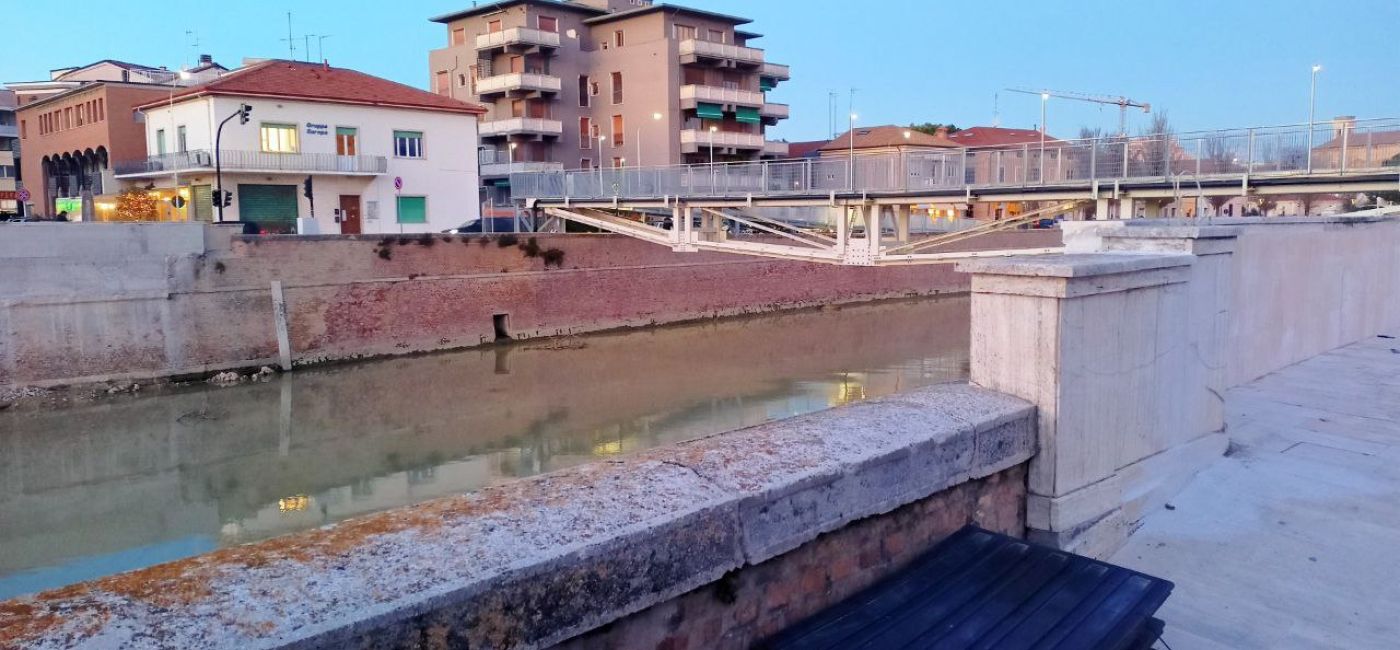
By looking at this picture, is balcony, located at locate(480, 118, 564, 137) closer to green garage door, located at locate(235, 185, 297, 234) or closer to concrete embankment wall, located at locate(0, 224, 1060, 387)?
green garage door, located at locate(235, 185, 297, 234)

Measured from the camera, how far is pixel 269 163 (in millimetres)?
33625

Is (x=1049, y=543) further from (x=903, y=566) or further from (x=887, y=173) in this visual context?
(x=887, y=173)

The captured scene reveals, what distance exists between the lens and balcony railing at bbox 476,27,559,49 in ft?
163

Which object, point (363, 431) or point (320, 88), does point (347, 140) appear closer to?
point (320, 88)

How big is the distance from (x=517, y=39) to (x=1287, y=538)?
1954 inches

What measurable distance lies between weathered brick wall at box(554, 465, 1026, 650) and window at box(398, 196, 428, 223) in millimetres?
35763

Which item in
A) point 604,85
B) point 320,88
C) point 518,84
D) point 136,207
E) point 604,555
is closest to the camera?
point 604,555

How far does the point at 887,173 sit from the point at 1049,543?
20592 mm

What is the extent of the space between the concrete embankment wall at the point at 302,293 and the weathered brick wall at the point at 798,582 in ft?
76.4

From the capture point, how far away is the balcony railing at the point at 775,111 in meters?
54.8

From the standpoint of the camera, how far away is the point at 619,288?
109 ft

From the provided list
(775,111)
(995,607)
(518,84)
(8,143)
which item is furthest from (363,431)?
(8,143)

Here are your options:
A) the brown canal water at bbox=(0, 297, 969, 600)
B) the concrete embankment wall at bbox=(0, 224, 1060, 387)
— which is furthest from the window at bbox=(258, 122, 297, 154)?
the brown canal water at bbox=(0, 297, 969, 600)

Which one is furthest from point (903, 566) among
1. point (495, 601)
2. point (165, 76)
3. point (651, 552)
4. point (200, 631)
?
point (165, 76)
